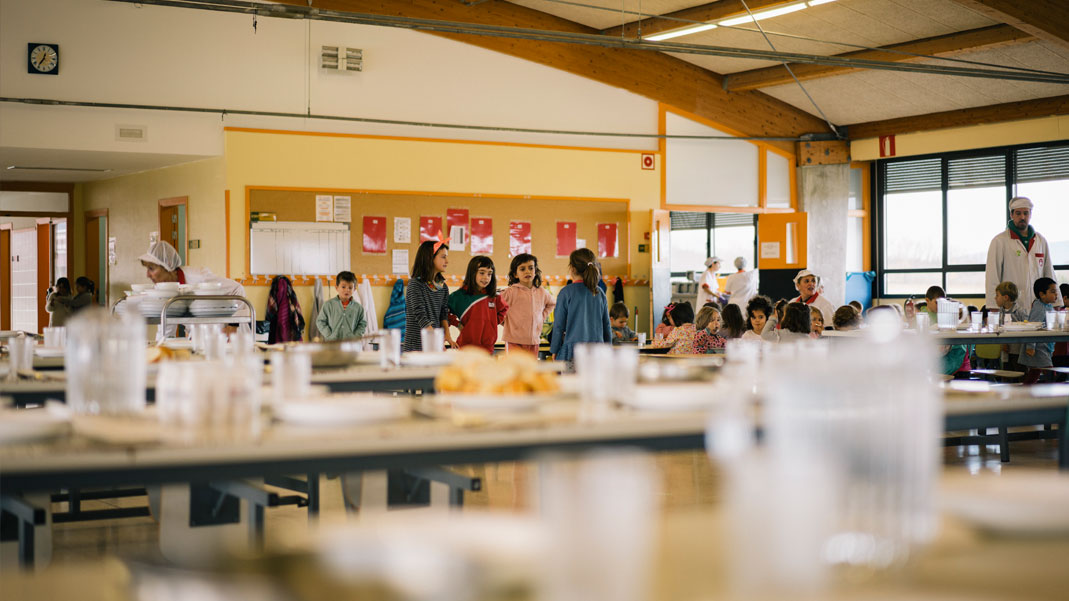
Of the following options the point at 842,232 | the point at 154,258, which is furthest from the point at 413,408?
Answer: the point at 842,232

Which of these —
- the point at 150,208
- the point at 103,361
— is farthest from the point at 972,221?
the point at 103,361

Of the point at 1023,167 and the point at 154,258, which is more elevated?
the point at 1023,167

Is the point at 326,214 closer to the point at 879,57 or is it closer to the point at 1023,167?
the point at 879,57

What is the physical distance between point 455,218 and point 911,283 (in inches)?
238

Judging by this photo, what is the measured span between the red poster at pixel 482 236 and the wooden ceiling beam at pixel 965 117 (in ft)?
16.5

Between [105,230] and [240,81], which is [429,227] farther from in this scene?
[105,230]

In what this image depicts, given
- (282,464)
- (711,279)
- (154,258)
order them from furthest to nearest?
1. (711,279)
2. (154,258)
3. (282,464)

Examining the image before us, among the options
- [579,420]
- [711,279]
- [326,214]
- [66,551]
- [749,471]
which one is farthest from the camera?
[711,279]

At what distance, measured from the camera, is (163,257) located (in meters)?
5.71

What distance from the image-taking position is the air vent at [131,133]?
947 cm

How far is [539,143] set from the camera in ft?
Answer: 36.7

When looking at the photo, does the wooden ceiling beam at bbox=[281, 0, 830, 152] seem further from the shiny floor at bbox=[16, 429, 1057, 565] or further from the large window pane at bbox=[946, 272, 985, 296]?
the shiny floor at bbox=[16, 429, 1057, 565]

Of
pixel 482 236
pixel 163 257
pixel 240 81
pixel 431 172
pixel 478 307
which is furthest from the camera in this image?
pixel 482 236

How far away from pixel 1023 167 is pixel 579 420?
11596mm
